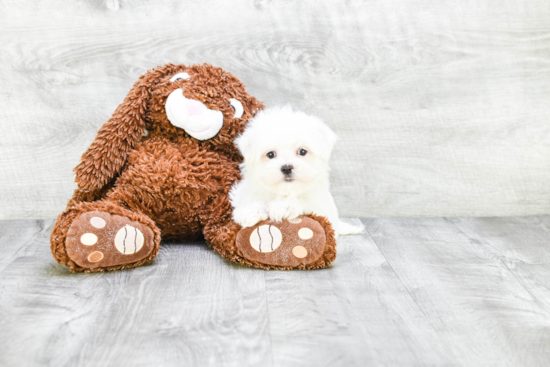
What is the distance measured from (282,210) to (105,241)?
0.42 metres

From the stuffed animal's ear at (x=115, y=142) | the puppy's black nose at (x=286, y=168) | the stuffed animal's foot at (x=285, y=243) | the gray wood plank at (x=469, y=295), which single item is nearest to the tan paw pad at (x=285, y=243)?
the stuffed animal's foot at (x=285, y=243)

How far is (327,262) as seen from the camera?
1.29 m

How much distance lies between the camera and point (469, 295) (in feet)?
3.74

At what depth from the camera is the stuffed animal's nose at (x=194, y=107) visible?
1389 mm

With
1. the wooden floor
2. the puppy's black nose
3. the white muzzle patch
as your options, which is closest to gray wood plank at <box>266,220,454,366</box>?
the wooden floor

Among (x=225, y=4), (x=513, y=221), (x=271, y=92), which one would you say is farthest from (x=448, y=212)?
(x=225, y=4)

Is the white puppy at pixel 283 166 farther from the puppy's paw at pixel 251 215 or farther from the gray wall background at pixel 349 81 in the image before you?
the gray wall background at pixel 349 81

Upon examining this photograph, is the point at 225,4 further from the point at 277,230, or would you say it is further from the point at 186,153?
the point at 277,230

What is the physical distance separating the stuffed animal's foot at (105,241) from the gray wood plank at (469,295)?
640mm

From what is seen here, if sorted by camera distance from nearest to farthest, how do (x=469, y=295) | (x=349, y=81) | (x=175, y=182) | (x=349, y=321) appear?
(x=349, y=321)
(x=469, y=295)
(x=175, y=182)
(x=349, y=81)

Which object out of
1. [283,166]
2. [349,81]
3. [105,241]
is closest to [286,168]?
[283,166]

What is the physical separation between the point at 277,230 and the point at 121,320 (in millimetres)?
427

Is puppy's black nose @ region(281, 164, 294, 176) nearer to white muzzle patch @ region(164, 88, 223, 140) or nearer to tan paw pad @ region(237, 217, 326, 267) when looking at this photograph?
tan paw pad @ region(237, 217, 326, 267)

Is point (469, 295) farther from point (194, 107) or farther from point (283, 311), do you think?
point (194, 107)
